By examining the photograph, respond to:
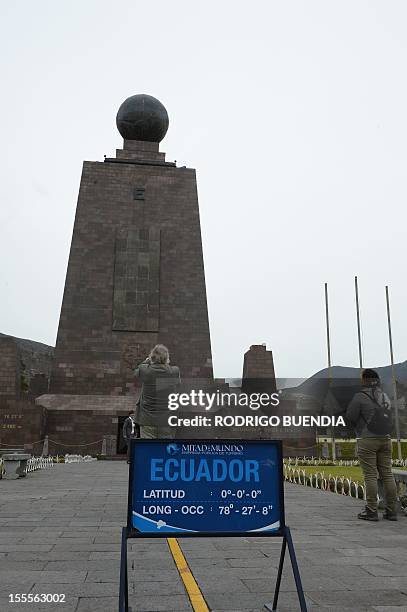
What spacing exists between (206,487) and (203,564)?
4.49ft

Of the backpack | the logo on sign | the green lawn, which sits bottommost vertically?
the green lawn

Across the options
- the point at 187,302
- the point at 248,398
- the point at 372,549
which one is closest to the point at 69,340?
the point at 187,302

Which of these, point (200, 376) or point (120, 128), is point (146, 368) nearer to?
point (200, 376)

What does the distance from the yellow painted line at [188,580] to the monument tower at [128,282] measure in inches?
926

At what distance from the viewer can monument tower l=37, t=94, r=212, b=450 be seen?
2975 cm

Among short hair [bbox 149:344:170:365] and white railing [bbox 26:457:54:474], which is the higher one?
short hair [bbox 149:344:170:365]

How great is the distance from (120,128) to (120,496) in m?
29.6

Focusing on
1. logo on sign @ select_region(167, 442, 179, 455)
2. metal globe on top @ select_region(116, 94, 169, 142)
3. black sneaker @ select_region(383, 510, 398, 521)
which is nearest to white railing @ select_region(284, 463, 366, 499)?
black sneaker @ select_region(383, 510, 398, 521)

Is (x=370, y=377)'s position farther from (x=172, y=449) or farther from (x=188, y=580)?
(x=172, y=449)

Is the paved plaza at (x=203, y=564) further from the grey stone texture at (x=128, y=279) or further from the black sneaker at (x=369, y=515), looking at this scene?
the grey stone texture at (x=128, y=279)

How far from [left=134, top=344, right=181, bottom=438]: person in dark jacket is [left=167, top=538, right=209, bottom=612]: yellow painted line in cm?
286

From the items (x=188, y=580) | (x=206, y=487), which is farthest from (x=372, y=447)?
(x=206, y=487)

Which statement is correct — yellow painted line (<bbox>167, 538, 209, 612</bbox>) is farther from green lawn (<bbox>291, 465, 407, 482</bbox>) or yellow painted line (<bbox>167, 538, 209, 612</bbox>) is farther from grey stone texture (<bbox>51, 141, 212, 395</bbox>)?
grey stone texture (<bbox>51, 141, 212, 395</bbox>)

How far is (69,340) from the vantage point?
30.1 meters
